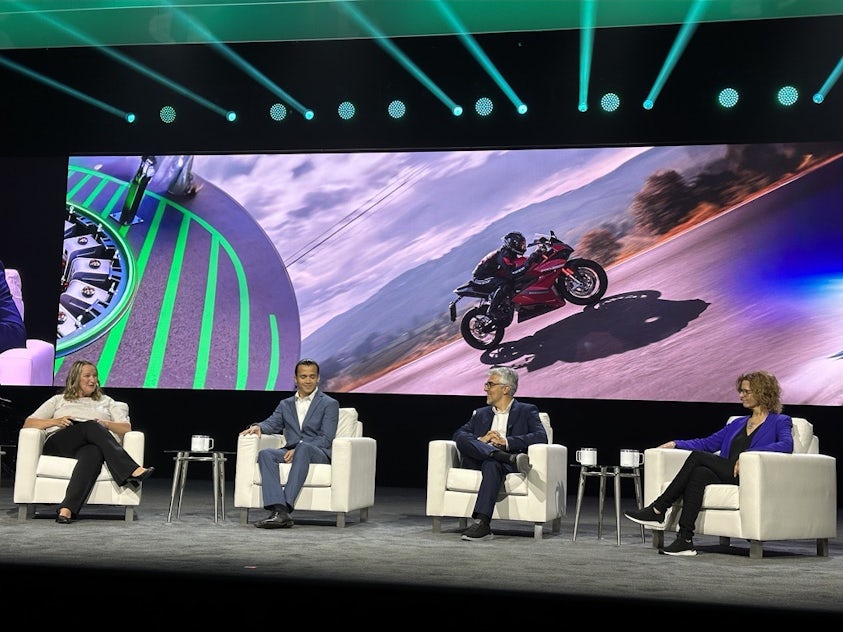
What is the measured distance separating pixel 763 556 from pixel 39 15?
6335 mm

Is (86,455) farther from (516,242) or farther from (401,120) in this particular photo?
(401,120)

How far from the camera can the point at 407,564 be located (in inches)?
181

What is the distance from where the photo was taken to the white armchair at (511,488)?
224 inches

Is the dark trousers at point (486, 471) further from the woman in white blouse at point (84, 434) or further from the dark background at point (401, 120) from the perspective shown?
the dark background at point (401, 120)

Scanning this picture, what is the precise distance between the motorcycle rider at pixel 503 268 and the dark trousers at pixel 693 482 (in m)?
3.03

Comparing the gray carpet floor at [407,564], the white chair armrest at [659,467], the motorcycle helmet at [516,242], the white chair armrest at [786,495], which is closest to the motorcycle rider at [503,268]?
the motorcycle helmet at [516,242]

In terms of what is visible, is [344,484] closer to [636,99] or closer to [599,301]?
[599,301]

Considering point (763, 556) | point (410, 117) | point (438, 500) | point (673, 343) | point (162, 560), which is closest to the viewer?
point (162, 560)

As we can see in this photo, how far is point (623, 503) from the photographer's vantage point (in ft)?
26.9

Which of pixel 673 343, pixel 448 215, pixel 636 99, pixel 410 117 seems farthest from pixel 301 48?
pixel 673 343

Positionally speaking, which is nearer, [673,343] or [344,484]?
[344,484]

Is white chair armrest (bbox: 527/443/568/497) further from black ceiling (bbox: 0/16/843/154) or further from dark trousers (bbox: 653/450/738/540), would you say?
black ceiling (bbox: 0/16/843/154)

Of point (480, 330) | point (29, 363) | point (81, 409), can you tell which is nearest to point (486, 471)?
point (81, 409)

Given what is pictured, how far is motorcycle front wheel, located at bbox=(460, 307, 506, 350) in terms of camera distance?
26.9 ft
